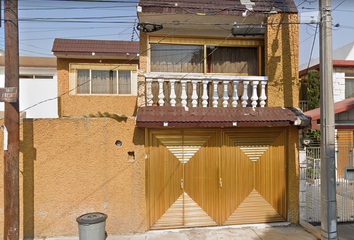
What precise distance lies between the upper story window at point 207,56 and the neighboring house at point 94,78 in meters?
3.66

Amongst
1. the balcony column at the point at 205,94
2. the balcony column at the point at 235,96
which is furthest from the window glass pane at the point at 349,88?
the balcony column at the point at 205,94

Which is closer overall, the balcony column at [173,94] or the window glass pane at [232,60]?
the balcony column at [173,94]

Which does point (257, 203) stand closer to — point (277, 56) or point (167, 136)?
point (167, 136)

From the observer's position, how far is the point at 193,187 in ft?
20.1

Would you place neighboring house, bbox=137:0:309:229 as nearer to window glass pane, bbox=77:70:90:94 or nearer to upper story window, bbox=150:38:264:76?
upper story window, bbox=150:38:264:76

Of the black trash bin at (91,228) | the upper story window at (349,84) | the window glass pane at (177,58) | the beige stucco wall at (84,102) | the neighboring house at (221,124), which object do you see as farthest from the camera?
the upper story window at (349,84)

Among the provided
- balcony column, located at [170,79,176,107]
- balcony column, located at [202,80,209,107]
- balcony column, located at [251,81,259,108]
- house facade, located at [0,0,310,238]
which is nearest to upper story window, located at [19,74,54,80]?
house facade, located at [0,0,310,238]

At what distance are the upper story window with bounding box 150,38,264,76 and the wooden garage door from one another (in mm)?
1784

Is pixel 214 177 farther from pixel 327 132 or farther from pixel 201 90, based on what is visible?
pixel 327 132

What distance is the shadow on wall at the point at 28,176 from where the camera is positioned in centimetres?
560

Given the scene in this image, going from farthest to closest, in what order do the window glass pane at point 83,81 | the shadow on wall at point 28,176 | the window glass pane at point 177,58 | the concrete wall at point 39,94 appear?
the concrete wall at point 39,94 → the window glass pane at point 83,81 → the window glass pane at point 177,58 → the shadow on wall at point 28,176

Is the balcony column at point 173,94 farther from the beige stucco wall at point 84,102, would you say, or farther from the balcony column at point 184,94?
the beige stucco wall at point 84,102

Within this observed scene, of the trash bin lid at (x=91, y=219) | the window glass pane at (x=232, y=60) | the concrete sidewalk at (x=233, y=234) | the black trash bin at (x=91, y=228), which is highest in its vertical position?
the window glass pane at (x=232, y=60)

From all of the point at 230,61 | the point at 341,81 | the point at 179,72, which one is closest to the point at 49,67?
the point at 179,72
